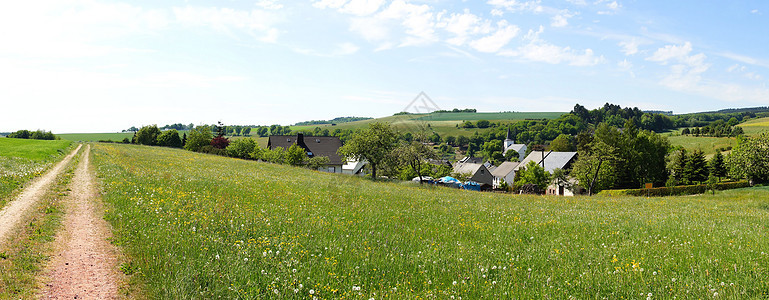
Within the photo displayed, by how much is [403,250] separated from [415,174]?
67.9 metres

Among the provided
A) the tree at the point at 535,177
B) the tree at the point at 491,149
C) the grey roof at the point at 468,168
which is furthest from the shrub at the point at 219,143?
the tree at the point at 491,149

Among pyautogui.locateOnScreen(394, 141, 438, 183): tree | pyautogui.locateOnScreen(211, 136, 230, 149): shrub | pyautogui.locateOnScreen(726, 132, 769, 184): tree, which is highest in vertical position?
pyautogui.locateOnScreen(211, 136, 230, 149): shrub

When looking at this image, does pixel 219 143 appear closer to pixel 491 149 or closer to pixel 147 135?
pixel 147 135

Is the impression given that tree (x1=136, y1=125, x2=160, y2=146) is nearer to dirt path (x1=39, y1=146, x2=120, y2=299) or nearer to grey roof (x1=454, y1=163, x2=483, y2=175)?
grey roof (x1=454, y1=163, x2=483, y2=175)

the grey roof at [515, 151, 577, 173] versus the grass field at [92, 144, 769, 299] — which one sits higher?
the grass field at [92, 144, 769, 299]

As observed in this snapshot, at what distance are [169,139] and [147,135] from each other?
11.0 metres

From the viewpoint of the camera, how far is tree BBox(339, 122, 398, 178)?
47.8 metres

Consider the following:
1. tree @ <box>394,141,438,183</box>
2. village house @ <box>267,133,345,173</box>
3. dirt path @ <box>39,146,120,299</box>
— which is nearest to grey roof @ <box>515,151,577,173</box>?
tree @ <box>394,141,438,183</box>

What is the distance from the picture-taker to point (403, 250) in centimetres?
906

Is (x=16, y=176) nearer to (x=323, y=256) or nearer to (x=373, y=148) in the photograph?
(x=323, y=256)

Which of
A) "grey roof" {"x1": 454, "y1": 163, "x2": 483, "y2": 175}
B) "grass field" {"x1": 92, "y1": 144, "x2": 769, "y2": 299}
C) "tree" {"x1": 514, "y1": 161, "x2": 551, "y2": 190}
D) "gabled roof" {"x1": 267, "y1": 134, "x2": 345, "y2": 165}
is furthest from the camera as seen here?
"grey roof" {"x1": 454, "y1": 163, "x2": 483, "y2": 175}

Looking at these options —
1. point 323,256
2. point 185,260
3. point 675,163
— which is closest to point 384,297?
point 323,256

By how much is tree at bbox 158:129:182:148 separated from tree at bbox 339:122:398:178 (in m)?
93.4

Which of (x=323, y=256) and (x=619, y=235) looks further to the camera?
(x=619, y=235)
